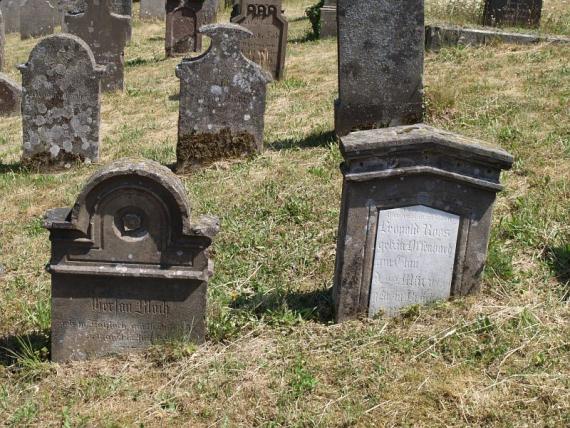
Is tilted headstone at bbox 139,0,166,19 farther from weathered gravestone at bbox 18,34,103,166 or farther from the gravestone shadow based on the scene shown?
the gravestone shadow

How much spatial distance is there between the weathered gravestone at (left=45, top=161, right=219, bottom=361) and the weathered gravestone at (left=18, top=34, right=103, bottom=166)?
503 centimetres

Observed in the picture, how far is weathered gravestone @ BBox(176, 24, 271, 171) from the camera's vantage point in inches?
346

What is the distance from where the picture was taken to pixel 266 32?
13.3 m

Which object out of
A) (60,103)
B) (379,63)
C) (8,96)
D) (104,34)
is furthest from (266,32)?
(379,63)

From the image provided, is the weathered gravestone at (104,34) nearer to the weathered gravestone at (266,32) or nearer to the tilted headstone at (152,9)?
the weathered gravestone at (266,32)

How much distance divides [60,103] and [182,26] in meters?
7.75

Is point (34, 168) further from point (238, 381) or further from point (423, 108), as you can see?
point (238, 381)

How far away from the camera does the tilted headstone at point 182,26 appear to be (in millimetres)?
16734

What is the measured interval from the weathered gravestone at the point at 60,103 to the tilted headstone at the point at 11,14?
15.3 meters

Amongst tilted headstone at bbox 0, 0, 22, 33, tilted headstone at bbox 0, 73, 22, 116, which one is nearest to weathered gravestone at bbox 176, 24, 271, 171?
tilted headstone at bbox 0, 73, 22, 116

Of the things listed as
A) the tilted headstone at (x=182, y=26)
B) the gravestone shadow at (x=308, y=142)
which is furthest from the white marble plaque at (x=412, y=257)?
the tilted headstone at (x=182, y=26)

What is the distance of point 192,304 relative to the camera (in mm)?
4914

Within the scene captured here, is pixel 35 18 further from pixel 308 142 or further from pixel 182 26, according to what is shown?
pixel 308 142

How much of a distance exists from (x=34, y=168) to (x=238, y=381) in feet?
20.4
